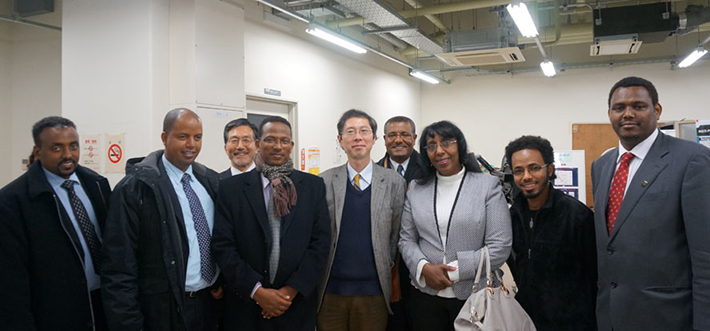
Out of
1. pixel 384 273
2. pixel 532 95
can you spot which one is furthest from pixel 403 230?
pixel 532 95

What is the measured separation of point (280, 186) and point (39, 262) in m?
1.04

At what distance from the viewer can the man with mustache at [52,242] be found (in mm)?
1733

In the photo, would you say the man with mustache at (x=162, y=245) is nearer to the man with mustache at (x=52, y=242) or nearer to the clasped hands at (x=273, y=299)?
the man with mustache at (x=52, y=242)

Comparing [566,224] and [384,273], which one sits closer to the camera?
[566,224]

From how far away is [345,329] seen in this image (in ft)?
7.37

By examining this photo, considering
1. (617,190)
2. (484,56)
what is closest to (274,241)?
(617,190)

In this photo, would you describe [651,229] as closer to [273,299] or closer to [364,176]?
[364,176]

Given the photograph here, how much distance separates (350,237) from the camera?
2252mm

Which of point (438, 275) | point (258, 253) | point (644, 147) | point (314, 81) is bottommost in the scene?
point (438, 275)

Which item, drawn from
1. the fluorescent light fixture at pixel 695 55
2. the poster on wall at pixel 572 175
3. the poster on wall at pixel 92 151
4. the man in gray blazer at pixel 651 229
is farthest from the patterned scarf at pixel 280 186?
the fluorescent light fixture at pixel 695 55

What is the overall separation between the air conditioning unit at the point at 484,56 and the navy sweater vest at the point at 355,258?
15.1 ft

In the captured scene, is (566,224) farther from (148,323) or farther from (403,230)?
(148,323)

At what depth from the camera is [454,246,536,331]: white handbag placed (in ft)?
6.07

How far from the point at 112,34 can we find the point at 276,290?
3.26 m
